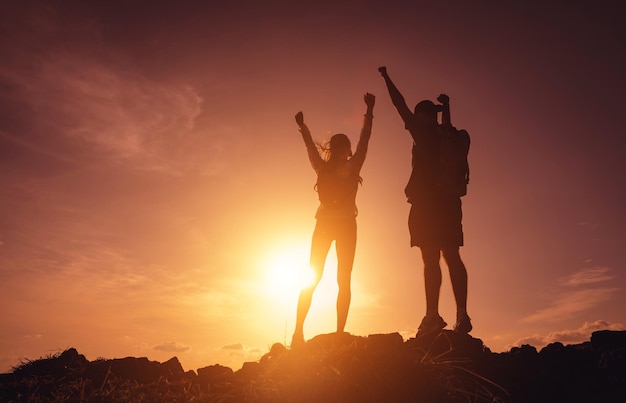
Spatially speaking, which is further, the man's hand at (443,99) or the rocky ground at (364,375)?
the man's hand at (443,99)

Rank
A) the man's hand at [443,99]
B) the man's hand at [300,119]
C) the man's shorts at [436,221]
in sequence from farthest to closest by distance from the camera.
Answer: the man's hand at [443,99]
the man's hand at [300,119]
the man's shorts at [436,221]

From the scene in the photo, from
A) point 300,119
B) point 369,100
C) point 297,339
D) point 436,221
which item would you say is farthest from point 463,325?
point 300,119

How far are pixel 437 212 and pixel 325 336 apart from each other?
2.62 m

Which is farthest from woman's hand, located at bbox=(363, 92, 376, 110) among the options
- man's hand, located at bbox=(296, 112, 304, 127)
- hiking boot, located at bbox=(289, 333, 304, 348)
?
hiking boot, located at bbox=(289, 333, 304, 348)

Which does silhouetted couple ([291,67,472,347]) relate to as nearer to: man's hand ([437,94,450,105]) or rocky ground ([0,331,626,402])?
man's hand ([437,94,450,105])

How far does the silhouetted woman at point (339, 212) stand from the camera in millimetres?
7707

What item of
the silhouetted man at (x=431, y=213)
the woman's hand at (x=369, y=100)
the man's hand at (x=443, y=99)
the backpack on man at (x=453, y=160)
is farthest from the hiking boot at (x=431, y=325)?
the man's hand at (x=443, y=99)

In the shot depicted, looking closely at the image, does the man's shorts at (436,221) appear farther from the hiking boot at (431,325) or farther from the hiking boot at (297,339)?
the hiking boot at (297,339)

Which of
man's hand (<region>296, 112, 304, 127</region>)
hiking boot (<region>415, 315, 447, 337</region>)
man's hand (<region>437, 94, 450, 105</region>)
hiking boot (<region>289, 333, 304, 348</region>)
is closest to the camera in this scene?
hiking boot (<region>289, 333, 304, 348</region>)

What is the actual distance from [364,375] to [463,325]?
2.66 meters

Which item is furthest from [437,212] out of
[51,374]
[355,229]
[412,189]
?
[51,374]

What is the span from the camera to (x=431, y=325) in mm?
7727

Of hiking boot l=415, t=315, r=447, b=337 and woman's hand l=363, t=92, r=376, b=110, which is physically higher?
woman's hand l=363, t=92, r=376, b=110

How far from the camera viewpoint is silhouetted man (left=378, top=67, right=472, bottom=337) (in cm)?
786
